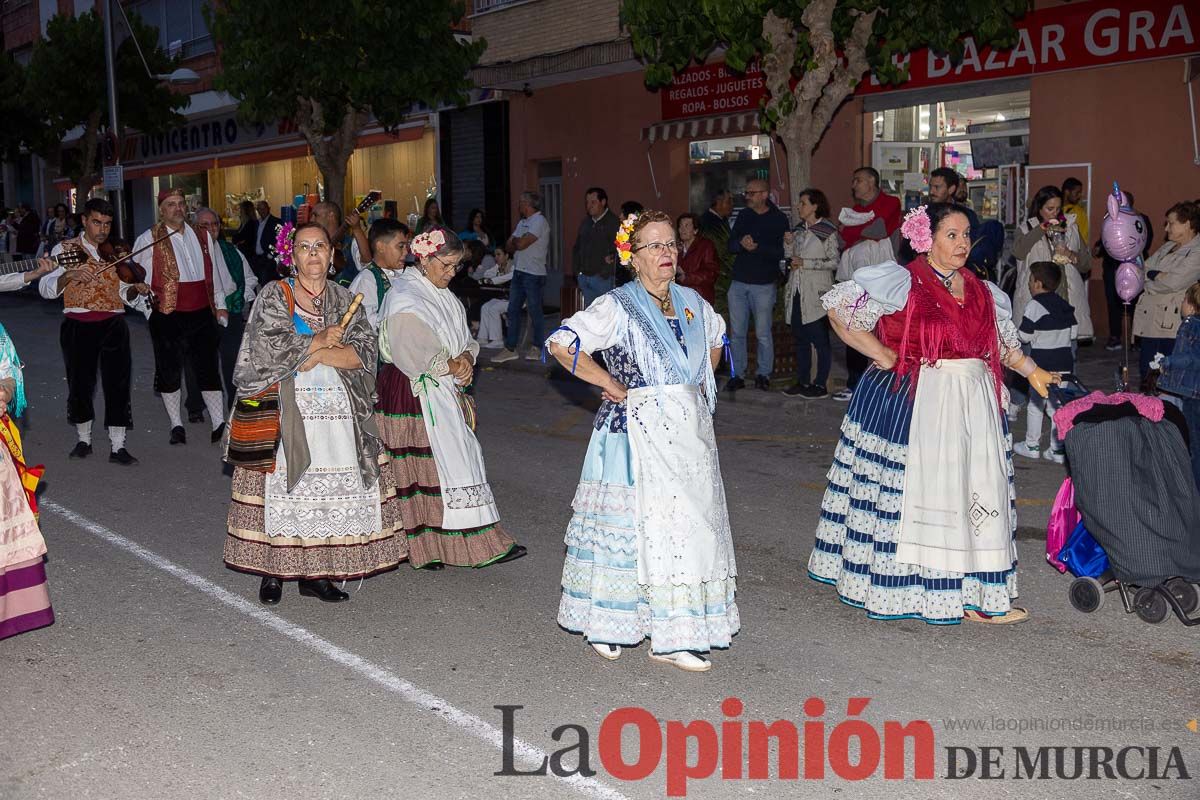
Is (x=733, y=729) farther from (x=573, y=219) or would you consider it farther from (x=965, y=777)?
(x=573, y=219)

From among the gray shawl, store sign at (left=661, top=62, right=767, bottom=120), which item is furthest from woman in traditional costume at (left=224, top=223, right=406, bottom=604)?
store sign at (left=661, top=62, right=767, bottom=120)

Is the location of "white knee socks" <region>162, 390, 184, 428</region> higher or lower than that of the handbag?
lower

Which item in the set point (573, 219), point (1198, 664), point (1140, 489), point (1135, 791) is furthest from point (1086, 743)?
point (573, 219)

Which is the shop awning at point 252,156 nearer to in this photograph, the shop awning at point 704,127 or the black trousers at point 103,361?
the shop awning at point 704,127

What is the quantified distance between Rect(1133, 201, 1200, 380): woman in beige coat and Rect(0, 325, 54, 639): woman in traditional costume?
7.04 m

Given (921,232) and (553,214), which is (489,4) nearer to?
(553,214)

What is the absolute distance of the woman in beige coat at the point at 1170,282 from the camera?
29.5 ft

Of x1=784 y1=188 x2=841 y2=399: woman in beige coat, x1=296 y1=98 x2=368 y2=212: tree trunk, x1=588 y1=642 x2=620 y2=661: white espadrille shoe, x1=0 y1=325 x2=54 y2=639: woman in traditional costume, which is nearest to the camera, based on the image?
x1=588 y1=642 x2=620 y2=661: white espadrille shoe

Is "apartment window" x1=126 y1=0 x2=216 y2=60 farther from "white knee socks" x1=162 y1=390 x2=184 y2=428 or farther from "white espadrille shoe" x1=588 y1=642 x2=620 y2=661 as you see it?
"white espadrille shoe" x1=588 y1=642 x2=620 y2=661

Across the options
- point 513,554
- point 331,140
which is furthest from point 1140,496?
point 331,140

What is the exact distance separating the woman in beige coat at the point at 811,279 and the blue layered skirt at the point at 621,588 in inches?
282

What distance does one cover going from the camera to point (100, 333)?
33.2ft

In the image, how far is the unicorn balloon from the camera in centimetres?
757

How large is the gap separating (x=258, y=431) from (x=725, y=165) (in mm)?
15207
